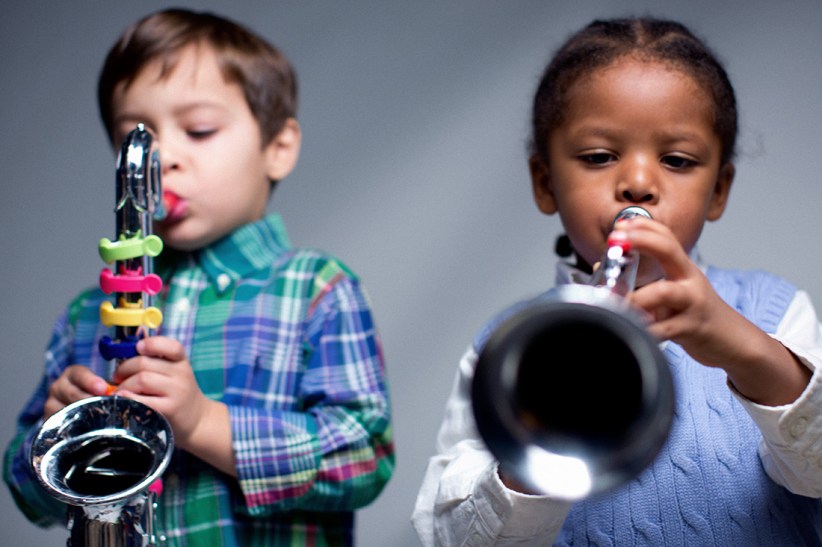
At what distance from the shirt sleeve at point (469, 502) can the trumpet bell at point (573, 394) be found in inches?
5.7

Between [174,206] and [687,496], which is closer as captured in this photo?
[687,496]

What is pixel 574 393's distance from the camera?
3.24ft

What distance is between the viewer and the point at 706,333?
100cm

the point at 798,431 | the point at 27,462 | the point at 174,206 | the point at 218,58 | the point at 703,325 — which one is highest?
the point at 218,58

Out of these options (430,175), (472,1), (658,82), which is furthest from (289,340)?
(472,1)

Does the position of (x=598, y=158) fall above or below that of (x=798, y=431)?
above

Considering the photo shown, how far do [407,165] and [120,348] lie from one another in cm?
94

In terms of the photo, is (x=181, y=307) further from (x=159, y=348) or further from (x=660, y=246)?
(x=660, y=246)

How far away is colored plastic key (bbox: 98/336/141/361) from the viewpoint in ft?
4.24

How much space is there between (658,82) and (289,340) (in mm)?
556

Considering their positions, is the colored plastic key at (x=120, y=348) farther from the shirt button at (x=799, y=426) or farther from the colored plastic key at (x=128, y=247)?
the shirt button at (x=799, y=426)

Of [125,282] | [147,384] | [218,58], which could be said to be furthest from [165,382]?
[218,58]

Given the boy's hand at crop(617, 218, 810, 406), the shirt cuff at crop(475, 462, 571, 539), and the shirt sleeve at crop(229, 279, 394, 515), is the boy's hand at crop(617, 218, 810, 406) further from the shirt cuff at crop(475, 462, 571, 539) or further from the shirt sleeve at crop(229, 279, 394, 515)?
the shirt sleeve at crop(229, 279, 394, 515)

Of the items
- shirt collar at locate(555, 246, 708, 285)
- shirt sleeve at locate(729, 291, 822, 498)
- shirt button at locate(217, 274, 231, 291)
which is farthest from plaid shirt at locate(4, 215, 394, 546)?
shirt sleeve at locate(729, 291, 822, 498)
